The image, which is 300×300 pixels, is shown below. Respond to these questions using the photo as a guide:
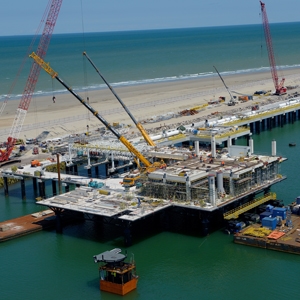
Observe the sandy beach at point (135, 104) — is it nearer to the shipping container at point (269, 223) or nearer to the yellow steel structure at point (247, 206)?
the yellow steel structure at point (247, 206)

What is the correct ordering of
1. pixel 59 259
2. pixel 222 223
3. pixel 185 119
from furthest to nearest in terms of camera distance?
Result: pixel 185 119 → pixel 222 223 → pixel 59 259

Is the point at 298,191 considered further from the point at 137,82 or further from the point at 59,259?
the point at 137,82

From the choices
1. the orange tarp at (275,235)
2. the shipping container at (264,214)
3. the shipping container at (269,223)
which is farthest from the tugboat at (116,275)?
the shipping container at (264,214)

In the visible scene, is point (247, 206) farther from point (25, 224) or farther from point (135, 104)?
point (135, 104)

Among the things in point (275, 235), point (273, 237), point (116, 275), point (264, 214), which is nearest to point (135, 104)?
point (264, 214)

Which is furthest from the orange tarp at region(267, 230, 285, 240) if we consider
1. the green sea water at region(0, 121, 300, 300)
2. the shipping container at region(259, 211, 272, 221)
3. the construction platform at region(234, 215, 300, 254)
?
the shipping container at region(259, 211, 272, 221)

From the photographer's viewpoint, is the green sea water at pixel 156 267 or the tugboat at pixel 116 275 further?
the green sea water at pixel 156 267

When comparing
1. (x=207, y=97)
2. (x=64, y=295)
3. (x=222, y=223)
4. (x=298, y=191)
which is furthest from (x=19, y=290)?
(x=207, y=97)
